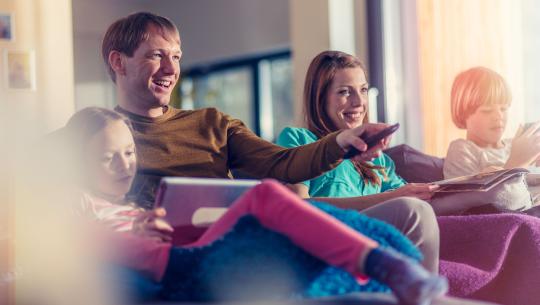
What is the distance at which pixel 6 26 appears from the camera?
3441mm

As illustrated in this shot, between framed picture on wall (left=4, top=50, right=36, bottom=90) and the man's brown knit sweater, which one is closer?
the man's brown knit sweater

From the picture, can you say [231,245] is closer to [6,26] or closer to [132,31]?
[132,31]

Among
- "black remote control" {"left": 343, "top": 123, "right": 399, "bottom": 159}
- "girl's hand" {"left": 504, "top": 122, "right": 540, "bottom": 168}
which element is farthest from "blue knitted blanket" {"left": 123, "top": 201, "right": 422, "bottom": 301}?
"girl's hand" {"left": 504, "top": 122, "right": 540, "bottom": 168}

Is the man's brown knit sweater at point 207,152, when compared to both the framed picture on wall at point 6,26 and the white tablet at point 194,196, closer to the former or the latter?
the white tablet at point 194,196

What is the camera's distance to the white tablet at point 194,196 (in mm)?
1253

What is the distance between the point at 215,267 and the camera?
1190mm

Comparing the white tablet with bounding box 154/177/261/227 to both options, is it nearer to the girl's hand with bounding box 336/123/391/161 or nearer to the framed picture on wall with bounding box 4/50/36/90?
the girl's hand with bounding box 336/123/391/161

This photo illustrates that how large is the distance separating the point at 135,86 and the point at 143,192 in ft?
0.86

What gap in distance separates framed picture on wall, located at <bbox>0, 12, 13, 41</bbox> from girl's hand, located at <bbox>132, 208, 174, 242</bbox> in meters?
2.38

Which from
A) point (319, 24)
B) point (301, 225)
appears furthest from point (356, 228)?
point (319, 24)

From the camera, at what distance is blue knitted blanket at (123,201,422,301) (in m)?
1.17

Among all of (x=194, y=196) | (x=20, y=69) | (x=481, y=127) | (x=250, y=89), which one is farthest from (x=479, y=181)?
(x=250, y=89)

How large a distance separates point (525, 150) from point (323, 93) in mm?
598

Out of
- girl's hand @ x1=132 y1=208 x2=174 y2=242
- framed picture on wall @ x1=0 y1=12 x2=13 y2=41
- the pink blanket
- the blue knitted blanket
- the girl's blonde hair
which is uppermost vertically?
framed picture on wall @ x1=0 y1=12 x2=13 y2=41
